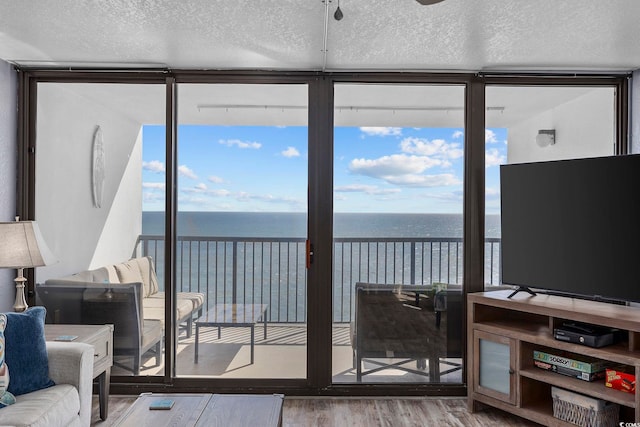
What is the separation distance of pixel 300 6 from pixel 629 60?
7.45 feet

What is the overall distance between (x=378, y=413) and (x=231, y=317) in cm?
126

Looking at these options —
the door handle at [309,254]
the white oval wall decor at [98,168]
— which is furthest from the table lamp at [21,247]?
the door handle at [309,254]

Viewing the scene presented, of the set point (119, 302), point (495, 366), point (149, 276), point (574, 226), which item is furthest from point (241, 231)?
point (574, 226)

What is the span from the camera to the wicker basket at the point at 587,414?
2762mm

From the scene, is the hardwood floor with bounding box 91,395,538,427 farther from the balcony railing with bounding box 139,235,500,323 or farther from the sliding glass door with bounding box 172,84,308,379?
the balcony railing with bounding box 139,235,500,323

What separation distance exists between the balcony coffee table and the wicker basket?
2020 millimetres

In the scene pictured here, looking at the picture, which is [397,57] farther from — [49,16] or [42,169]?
[42,169]

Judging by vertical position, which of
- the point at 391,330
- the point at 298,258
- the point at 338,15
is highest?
the point at 338,15

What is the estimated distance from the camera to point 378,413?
331 centimetres

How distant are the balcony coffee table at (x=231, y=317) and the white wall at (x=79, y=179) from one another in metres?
0.74

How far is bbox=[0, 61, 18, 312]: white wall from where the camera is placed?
3389mm

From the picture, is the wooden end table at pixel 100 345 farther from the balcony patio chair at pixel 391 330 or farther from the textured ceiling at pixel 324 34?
the textured ceiling at pixel 324 34

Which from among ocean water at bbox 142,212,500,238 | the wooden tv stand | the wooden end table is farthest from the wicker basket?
the wooden end table

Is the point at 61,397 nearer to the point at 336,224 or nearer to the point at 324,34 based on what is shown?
the point at 336,224
